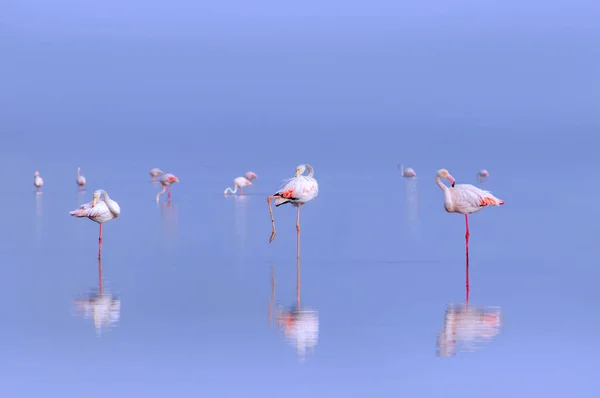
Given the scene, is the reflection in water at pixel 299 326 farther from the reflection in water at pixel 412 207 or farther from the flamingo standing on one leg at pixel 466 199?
the reflection in water at pixel 412 207

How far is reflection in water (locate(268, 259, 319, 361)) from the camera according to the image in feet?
23.1

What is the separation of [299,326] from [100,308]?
64.3 inches

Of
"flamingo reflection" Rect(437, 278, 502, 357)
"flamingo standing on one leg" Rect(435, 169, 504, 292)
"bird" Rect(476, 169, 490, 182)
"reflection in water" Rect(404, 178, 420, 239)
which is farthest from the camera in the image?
"bird" Rect(476, 169, 490, 182)

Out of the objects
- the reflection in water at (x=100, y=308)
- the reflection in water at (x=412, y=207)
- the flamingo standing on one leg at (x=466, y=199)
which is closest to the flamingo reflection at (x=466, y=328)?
the reflection in water at (x=100, y=308)

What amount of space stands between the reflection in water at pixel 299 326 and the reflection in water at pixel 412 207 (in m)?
5.26

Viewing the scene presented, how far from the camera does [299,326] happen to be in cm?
764

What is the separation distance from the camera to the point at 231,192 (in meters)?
23.1

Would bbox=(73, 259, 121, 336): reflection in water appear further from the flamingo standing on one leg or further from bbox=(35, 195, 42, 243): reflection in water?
bbox=(35, 195, 42, 243): reflection in water

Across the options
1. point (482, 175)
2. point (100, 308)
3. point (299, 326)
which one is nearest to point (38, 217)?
point (100, 308)

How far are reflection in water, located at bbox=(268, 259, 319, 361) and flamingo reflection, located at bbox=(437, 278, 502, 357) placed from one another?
804mm

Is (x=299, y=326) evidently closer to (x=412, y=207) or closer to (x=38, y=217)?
(x=38, y=217)

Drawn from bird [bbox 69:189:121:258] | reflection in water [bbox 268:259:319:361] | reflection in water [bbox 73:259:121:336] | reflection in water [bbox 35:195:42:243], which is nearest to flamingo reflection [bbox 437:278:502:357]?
reflection in water [bbox 268:259:319:361]

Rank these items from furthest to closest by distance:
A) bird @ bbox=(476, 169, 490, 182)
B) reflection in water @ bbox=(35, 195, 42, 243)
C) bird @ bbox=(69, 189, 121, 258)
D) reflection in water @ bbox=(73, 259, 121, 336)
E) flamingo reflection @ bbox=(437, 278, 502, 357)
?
1. bird @ bbox=(476, 169, 490, 182)
2. reflection in water @ bbox=(35, 195, 42, 243)
3. bird @ bbox=(69, 189, 121, 258)
4. reflection in water @ bbox=(73, 259, 121, 336)
5. flamingo reflection @ bbox=(437, 278, 502, 357)

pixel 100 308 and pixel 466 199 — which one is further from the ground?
pixel 466 199
